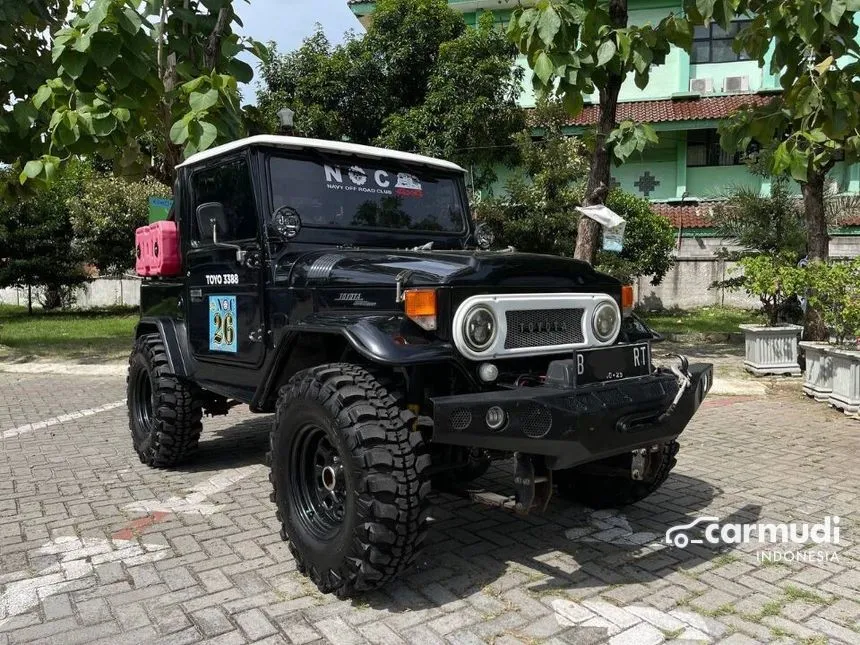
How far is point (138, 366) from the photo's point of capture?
549 cm

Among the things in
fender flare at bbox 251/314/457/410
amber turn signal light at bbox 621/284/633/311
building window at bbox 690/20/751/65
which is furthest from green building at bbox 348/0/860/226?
fender flare at bbox 251/314/457/410

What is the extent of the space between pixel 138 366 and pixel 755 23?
6280 mm

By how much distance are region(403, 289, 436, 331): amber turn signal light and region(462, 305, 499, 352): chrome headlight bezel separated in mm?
145

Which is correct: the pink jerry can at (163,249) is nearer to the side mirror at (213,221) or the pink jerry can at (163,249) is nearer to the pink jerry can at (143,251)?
the pink jerry can at (143,251)

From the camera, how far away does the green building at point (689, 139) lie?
18.4m

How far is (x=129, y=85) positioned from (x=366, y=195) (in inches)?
140

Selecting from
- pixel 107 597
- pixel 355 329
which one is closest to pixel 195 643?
pixel 107 597

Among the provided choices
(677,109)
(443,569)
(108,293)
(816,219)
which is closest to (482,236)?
(443,569)

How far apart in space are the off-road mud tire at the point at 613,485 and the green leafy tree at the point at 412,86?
31.5 feet

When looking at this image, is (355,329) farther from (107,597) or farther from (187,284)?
(187,284)

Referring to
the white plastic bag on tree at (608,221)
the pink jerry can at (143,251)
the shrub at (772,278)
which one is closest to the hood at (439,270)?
the pink jerry can at (143,251)

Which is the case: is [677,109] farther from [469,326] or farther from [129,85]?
[469,326]

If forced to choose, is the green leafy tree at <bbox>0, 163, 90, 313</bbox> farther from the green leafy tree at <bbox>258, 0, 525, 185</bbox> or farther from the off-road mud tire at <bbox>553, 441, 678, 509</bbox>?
the off-road mud tire at <bbox>553, 441, 678, 509</bbox>

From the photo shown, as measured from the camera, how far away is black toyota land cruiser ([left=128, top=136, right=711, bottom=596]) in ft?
9.74
